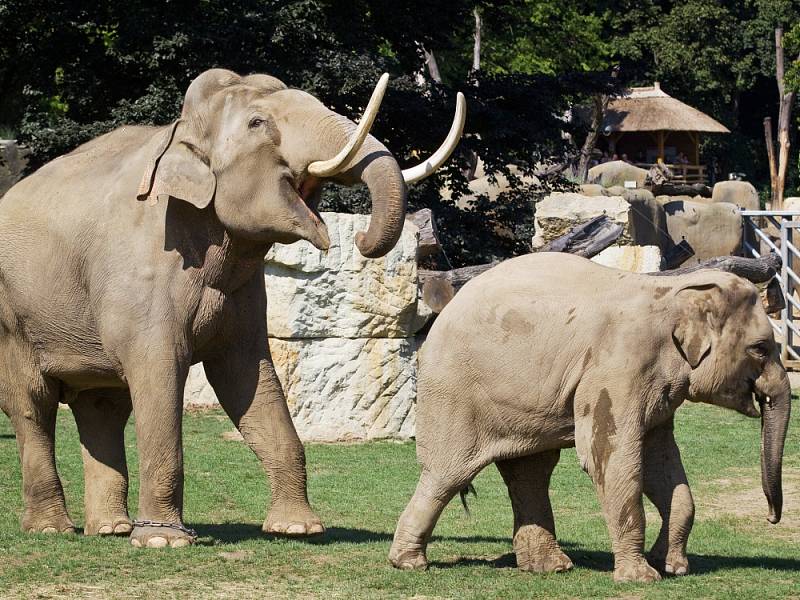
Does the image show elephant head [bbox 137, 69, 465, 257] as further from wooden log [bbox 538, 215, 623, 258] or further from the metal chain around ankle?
wooden log [bbox 538, 215, 623, 258]

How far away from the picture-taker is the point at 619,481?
677 centimetres

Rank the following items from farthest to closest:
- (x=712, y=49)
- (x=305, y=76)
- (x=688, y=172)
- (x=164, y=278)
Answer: (x=688, y=172) < (x=712, y=49) < (x=305, y=76) < (x=164, y=278)

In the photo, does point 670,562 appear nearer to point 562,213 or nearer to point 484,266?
point 484,266

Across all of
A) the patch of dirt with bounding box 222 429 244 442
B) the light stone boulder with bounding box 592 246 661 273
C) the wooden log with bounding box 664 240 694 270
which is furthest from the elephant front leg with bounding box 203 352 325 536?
the wooden log with bounding box 664 240 694 270

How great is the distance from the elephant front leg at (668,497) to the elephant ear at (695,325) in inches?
21.2

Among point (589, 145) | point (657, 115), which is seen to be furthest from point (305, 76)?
point (657, 115)

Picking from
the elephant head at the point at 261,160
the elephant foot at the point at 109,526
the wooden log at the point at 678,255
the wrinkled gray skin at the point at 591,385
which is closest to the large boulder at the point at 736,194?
the wooden log at the point at 678,255

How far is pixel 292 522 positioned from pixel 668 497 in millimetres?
2134

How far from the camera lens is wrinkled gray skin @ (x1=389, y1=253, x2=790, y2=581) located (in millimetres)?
6773

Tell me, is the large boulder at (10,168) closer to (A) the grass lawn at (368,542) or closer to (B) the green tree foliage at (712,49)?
(A) the grass lawn at (368,542)

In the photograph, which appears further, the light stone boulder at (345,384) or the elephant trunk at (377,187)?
the light stone boulder at (345,384)

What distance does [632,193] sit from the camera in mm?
28516

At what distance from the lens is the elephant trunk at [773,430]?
23.2ft

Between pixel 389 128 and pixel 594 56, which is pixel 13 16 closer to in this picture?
pixel 389 128
